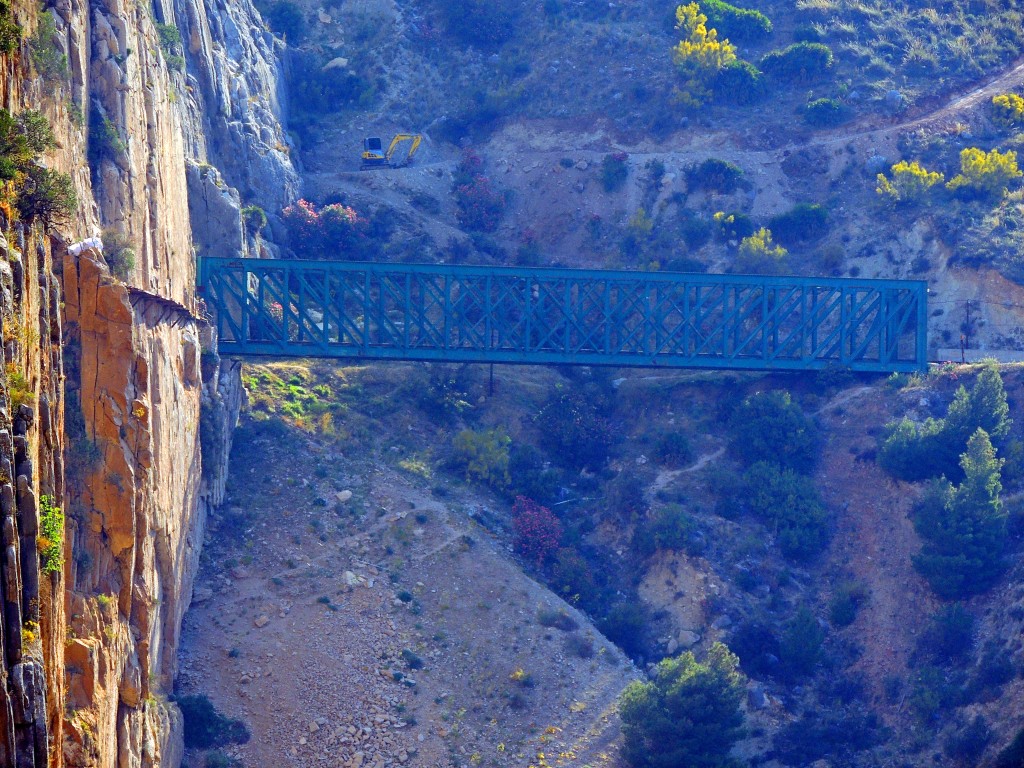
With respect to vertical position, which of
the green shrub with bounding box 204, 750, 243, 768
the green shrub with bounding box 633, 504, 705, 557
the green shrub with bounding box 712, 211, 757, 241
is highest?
the green shrub with bounding box 712, 211, 757, 241

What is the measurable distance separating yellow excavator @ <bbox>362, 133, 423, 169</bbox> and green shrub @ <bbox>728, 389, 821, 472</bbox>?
3007cm

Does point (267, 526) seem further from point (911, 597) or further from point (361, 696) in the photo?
point (911, 597)

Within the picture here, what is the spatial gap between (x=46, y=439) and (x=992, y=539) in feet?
117

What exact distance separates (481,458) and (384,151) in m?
30.6

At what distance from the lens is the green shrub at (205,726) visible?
38500 millimetres

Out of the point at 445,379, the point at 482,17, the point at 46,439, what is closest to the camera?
the point at 46,439

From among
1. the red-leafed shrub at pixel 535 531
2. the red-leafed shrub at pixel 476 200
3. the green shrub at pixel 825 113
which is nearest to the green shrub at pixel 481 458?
the red-leafed shrub at pixel 535 531

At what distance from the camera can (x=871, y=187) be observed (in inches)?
2896

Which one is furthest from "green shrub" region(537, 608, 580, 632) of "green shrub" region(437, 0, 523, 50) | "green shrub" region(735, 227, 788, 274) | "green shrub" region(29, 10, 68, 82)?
"green shrub" region(437, 0, 523, 50)

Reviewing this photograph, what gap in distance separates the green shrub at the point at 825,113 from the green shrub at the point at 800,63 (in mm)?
4404

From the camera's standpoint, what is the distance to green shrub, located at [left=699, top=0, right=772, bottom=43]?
8556 centimetres

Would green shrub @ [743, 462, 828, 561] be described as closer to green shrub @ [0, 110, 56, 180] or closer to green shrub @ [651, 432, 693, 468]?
green shrub @ [651, 432, 693, 468]

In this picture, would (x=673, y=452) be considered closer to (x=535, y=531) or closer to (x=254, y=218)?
(x=535, y=531)

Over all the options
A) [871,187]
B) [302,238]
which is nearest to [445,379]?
[302,238]
